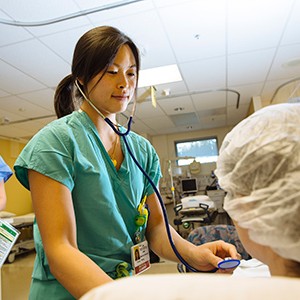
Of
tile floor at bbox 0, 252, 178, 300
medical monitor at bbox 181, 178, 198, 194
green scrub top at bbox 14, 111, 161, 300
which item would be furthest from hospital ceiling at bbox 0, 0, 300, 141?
medical monitor at bbox 181, 178, 198, 194

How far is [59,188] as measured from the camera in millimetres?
692

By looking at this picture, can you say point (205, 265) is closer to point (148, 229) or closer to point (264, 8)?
point (148, 229)

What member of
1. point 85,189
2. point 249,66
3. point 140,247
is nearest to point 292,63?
point 249,66

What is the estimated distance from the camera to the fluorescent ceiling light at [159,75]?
356 centimetres

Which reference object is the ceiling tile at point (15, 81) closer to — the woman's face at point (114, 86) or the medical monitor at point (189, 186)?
the woman's face at point (114, 86)

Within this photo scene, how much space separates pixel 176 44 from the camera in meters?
2.93

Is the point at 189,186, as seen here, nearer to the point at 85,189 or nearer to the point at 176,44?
the point at 176,44

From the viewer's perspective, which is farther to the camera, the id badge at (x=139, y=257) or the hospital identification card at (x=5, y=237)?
the hospital identification card at (x=5, y=237)

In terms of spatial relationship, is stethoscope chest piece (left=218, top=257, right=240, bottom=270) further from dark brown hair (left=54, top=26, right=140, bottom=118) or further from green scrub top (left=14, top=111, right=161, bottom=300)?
dark brown hair (left=54, top=26, right=140, bottom=118)

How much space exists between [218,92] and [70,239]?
4.32m

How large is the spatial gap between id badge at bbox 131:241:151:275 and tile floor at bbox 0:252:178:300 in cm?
242

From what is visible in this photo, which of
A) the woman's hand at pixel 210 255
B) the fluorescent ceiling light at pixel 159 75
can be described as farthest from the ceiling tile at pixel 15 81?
the woman's hand at pixel 210 255

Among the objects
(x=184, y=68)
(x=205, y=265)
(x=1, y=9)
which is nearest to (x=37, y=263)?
(x=205, y=265)

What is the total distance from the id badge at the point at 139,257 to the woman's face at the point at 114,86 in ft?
1.47
